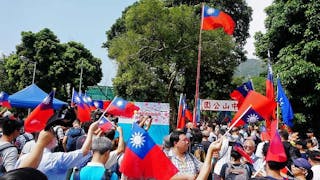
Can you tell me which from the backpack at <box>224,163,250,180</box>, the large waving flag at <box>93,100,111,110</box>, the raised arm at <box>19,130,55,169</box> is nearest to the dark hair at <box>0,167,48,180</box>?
the raised arm at <box>19,130,55,169</box>

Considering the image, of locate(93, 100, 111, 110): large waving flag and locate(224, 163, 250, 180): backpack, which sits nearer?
locate(224, 163, 250, 180): backpack

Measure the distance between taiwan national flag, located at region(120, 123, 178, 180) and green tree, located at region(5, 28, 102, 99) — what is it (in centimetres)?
3225

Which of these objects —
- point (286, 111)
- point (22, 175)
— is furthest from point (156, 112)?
point (22, 175)

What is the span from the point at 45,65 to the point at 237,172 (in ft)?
109

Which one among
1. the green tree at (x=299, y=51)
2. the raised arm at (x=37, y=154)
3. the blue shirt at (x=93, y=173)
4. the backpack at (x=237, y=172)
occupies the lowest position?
the backpack at (x=237, y=172)

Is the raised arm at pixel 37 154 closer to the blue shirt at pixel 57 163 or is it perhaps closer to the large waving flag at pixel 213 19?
the blue shirt at pixel 57 163

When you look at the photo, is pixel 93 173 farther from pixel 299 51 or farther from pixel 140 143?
pixel 299 51

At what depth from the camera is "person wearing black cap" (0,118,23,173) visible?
13.9 feet

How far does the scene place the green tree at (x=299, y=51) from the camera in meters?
16.4

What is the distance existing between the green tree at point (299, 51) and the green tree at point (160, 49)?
22.8 ft

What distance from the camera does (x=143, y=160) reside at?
411 centimetres

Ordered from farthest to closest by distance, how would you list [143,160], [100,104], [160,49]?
[160,49] < [100,104] < [143,160]

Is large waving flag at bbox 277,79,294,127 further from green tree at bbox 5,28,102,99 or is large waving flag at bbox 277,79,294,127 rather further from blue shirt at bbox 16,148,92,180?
green tree at bbox 5,28,102,99

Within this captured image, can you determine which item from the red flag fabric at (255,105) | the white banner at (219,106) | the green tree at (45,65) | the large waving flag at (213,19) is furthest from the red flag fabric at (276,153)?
the green tree at (45,65)
